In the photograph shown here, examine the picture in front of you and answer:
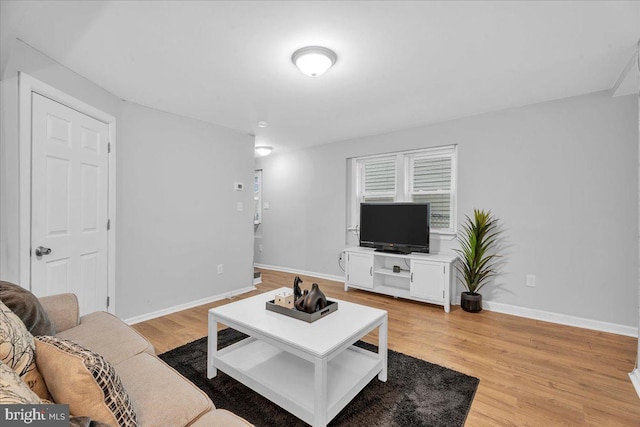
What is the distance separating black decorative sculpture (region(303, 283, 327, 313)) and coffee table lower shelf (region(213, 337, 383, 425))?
39cm

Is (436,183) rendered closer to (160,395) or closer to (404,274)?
(404,274)

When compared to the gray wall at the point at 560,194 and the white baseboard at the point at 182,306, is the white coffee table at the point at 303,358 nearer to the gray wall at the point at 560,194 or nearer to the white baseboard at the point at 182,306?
the white baseboard at the point at 182,306

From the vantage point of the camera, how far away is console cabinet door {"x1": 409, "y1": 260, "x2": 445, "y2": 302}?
3.57 metres

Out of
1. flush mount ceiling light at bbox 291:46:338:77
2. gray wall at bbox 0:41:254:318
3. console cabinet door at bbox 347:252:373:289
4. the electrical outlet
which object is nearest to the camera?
flush mount ceiling light at bbox 291:46:338:77

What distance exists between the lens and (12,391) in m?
0.67

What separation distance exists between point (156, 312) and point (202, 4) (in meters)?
3.07

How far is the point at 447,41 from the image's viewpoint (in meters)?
2.05

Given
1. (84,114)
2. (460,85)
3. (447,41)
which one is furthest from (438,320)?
(84,114)

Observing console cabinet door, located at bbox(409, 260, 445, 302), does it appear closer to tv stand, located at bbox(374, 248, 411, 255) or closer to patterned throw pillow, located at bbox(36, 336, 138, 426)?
tv stand, located at bbox(374, 248, 411, 255)

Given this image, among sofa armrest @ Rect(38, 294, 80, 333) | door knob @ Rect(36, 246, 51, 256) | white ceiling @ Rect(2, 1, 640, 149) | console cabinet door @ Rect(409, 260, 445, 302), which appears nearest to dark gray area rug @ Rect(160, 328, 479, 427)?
sofa armrest @ Rect(38, 294, 80, 333)

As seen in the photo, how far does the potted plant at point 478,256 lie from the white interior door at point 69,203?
153 inches

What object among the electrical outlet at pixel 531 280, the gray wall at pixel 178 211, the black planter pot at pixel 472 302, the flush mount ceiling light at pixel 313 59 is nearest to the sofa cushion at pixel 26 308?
→ the gray wall at pixel 178 211

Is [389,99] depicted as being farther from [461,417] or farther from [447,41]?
[461,417]

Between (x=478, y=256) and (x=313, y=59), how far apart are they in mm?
2783
